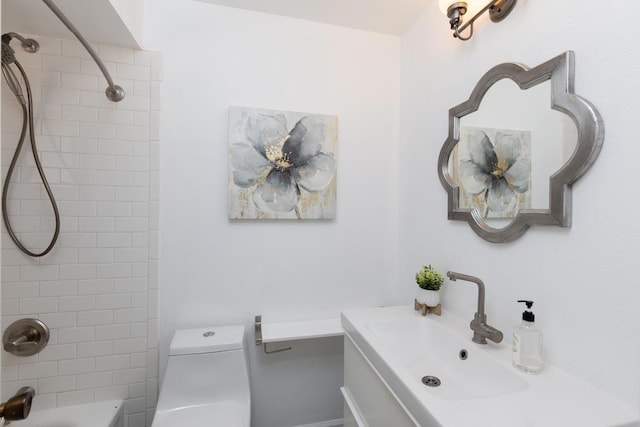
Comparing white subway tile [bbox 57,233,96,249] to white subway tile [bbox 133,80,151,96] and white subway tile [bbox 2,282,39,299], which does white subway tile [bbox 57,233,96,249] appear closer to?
white subway tile [bbox 2,282,39,299]

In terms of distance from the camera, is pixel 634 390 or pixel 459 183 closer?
pixel 634 390

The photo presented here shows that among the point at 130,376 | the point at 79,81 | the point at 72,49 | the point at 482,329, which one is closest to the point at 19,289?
the point at 130,376

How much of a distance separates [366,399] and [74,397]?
140cm

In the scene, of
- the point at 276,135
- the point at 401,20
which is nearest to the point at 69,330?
the point at 276,135

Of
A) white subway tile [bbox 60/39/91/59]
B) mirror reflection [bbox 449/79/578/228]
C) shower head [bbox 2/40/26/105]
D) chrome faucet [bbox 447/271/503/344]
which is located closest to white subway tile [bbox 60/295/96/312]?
shower head [bbox 2/40/26/105]

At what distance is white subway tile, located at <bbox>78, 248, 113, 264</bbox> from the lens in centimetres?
141

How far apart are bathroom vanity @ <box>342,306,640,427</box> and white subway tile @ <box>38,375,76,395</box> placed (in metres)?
1.31

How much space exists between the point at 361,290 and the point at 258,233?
2.32 ft

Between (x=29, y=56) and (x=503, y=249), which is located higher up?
(x=29, y=56)

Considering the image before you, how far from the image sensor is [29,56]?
133 cm

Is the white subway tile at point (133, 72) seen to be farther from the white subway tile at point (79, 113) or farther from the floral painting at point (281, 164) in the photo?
the floral painting at point (281, 164)

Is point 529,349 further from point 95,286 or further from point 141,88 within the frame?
point 141,88

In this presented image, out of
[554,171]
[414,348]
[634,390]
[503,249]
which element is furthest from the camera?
[414,348]

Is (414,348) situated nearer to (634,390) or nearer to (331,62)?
(634,390)
